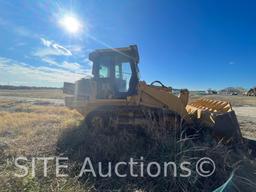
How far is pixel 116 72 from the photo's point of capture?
6688 millimetres

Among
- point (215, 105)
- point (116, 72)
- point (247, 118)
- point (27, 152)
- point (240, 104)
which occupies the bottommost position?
point (27, 152)

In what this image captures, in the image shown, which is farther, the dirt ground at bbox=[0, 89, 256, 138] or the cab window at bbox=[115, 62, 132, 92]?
the dirt ground at bbox=[0, 89, 256, 138]

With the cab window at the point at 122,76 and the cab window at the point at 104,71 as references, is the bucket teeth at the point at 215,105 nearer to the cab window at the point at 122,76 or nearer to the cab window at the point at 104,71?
the cab window at the point at 122,76

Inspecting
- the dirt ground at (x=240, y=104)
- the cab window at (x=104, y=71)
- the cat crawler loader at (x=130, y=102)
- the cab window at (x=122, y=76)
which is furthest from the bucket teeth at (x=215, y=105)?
the cab window at (x=104, y=71)

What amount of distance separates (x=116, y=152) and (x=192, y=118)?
8.30 feet

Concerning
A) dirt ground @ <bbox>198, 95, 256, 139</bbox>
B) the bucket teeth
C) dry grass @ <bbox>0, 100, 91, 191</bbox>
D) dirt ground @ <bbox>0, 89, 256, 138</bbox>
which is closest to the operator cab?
dry grass @ <bbox>0, 100, 91, 191</bbox>

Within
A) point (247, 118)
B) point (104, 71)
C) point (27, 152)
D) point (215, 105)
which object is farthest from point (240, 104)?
point (27, 152)

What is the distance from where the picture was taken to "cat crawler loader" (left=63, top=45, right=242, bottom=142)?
543 cm

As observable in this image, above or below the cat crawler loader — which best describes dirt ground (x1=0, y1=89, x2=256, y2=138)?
below

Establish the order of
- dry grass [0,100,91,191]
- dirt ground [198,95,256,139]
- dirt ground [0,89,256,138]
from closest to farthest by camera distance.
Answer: dry grass [0,100,91,191] < dirt ground [198,95,256,139] < dirt ground [0,89,256,138]

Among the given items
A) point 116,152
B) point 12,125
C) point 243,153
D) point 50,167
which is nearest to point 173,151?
point 116,152

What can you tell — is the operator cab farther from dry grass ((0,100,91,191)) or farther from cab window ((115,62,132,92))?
dry grass ((0,100,91,191))

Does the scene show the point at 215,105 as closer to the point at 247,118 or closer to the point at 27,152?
the point at 27,152

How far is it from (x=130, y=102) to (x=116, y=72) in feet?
3.87
